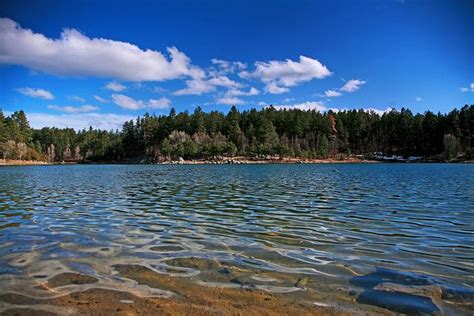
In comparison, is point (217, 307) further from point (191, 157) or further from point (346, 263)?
point (191, 157)

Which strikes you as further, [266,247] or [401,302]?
[266,247]

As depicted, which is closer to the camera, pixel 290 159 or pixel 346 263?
pixel 346 263

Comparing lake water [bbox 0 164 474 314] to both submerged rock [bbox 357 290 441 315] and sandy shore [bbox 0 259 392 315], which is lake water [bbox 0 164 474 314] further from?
sandy shore [bbox 0 259 392 315]

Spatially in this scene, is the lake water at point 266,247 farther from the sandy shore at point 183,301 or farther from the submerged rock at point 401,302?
the sandy shore at point 183,301

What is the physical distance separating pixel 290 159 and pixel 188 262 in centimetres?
16750

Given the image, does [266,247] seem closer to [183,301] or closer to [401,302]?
[183,301]

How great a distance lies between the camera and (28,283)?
335 inches

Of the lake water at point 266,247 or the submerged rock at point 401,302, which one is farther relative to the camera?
the lake water at point 266,247

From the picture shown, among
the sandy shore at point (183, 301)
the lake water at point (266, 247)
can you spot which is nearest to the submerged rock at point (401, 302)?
the lake water at point (266, 247)

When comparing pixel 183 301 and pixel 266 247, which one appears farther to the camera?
pixel 266 247

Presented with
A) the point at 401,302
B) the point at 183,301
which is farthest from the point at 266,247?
the point at 401,302

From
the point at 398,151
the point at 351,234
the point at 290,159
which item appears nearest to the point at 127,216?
the point at 351,234

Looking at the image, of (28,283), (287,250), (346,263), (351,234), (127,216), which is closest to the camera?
(28,283)

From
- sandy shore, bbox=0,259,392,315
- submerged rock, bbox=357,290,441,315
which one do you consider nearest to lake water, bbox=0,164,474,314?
submerged rock, bbox=357,290,441,315
